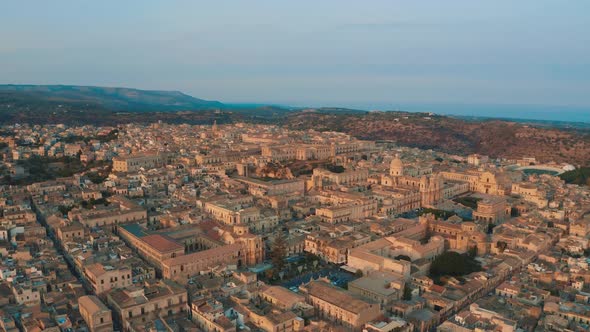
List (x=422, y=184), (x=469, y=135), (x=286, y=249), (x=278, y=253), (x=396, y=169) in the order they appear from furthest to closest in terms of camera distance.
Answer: (x=469, y=135), (x=396, y=169), (x=422, y=184), (x=286, y=249), (x=278, y=253)

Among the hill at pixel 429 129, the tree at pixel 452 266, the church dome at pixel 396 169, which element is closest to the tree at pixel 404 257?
the tree at pixel 452 266

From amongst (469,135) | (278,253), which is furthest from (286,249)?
(469,135)

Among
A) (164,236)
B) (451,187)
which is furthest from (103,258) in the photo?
(451,187)

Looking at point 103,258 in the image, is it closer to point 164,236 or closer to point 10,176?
point 164,236

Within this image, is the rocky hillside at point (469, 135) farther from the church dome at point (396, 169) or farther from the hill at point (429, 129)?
the church dome at point (396, 169)

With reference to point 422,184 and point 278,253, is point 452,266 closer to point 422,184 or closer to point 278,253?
point 278,253
